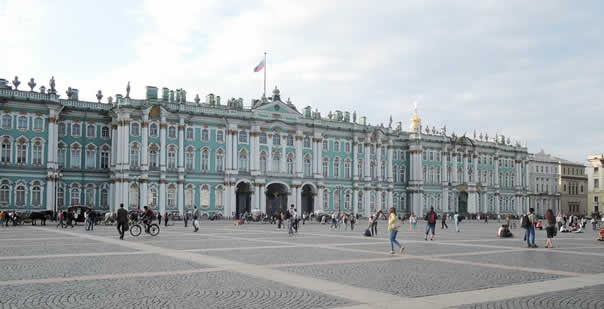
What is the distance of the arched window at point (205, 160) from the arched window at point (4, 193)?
73.0ft

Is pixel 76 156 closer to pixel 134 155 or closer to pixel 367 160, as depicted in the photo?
pixel 134 155

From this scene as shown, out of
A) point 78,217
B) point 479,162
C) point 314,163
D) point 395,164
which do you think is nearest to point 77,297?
point 78,217

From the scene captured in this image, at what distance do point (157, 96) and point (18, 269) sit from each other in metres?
58.1

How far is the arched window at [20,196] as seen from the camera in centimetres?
6322

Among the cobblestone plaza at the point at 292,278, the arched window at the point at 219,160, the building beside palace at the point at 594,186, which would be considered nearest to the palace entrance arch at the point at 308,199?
the arched window at the point at 219,160

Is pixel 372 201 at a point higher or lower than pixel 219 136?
lower

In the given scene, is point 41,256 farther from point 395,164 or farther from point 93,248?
point 395,164

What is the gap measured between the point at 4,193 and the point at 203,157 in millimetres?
23018

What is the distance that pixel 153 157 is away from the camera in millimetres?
70750

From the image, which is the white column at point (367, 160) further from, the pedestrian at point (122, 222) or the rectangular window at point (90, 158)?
the pedestrian at point (122, 222)

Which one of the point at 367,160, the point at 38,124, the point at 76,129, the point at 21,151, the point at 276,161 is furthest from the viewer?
the point at 367,160

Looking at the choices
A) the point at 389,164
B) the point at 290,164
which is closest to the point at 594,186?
the point at 389,164

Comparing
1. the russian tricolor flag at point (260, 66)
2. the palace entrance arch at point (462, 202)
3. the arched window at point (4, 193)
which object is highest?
the russian tricolor flag at point (260, 66)

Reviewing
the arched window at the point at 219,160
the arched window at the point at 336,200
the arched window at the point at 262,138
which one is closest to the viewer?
the arched window at the point at 219,160
